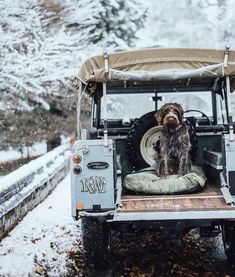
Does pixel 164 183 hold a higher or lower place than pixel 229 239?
higher

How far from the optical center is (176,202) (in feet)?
17.5

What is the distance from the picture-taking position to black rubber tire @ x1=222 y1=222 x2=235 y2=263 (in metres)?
5.45

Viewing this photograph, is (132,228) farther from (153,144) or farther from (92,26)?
(92,26)

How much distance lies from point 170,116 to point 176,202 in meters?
1.07

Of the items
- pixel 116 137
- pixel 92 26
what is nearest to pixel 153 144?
pixel 116 137

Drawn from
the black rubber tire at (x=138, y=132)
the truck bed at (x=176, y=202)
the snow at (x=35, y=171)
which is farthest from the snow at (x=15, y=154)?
the truck bed at (x=176, y=202)

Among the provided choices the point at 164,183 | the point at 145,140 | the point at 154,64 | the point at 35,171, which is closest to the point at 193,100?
the point at 145,140

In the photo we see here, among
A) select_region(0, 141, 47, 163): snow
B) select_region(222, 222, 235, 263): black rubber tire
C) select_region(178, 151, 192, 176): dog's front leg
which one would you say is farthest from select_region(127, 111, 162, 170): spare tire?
select_region(0, 141, 47, 163): snow

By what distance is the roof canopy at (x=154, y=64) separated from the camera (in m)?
5.48

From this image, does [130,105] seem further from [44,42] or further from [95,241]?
[44,42]

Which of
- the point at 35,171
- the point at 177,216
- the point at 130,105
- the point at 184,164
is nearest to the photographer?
the point at 177,216

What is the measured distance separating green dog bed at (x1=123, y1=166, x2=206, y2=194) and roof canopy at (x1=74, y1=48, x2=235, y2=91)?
1200mm

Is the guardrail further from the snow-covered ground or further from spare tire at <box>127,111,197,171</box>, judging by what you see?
spare tire at <box>127,111,197,171</box>

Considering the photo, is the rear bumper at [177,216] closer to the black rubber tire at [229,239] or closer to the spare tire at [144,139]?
the black rubber tire at [229,239]
